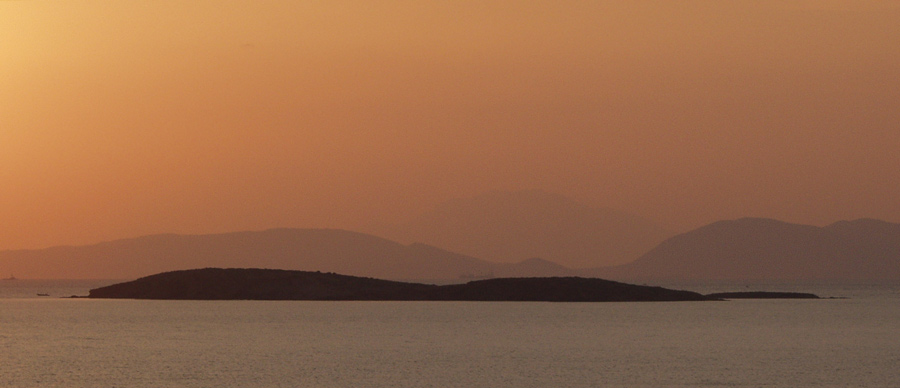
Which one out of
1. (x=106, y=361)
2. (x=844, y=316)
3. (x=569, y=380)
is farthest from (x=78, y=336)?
(x=844, y=316)

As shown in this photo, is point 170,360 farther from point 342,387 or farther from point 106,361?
point 342,387

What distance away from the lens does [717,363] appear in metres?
88.8

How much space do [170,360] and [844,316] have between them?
109 m

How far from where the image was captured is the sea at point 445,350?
252 ft

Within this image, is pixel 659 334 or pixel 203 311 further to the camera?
pixel 203 311

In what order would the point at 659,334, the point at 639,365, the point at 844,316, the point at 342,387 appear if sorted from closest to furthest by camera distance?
the point at 342,387 → the point at 639,365 → the point at 659,334 → the point at 844,316

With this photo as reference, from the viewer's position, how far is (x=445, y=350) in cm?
9956

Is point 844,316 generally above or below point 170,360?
above

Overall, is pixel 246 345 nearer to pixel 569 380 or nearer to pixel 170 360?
pixel 170 360

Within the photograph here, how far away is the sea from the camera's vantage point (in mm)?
76938

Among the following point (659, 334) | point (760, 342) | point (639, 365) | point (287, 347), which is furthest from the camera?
point (659, 334)

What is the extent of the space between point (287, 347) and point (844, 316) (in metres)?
94.5

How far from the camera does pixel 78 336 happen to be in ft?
382

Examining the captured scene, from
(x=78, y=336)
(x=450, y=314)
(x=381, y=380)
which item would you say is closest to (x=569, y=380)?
(x=381, y=380)
